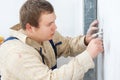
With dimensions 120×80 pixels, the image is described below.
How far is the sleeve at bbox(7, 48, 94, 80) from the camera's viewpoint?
3.36 ft

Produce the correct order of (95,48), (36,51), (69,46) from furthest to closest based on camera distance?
(69,46) → (36,51) → (95,48)

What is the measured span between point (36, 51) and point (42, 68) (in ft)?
0.38

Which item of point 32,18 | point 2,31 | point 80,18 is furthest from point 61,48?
point 2,31

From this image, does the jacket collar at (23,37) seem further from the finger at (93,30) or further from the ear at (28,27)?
the finger at (93,30)

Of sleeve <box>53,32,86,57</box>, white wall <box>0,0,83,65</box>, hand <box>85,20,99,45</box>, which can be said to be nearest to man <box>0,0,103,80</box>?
hand <box>85,20,99,45</box>

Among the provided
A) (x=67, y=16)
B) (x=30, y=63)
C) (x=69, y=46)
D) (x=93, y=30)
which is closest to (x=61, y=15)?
(x=67, y=16)

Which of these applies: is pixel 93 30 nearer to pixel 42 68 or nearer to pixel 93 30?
pixel 93 30

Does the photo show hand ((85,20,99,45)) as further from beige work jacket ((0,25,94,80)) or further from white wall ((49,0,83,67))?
white wall ((49,0,83,67))

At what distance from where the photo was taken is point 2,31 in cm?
173

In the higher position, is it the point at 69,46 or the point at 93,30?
the point at 93,30

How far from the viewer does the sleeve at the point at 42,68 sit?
1025 mm

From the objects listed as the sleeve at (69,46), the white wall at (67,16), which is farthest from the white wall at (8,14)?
the sleeve at (69,46)

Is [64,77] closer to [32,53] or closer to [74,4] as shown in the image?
[32,53]

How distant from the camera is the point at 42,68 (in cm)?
105
